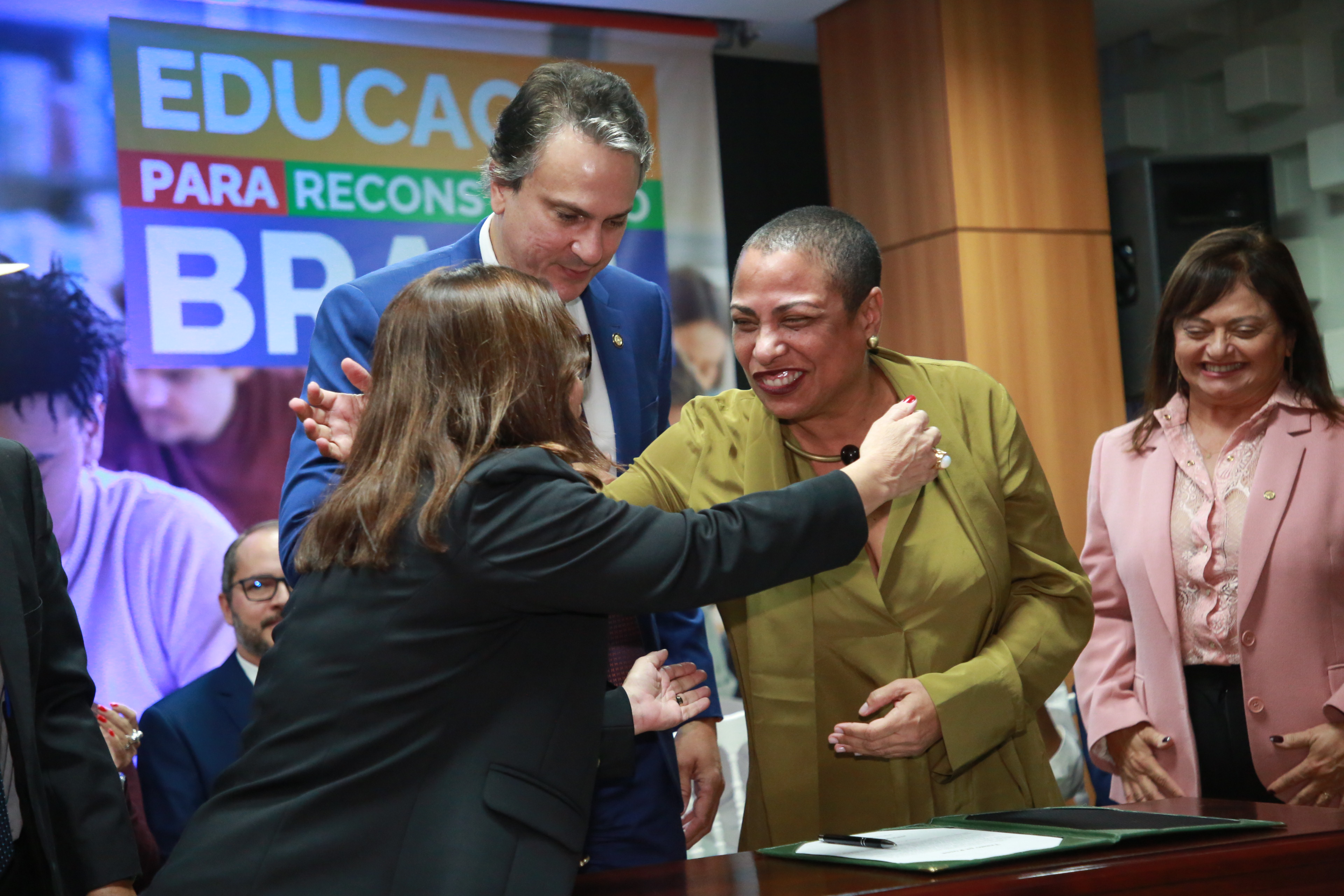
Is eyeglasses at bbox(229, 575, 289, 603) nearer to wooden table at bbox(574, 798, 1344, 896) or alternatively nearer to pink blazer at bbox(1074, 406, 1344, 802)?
pink blazer at bbox(1074, 406, 1344, 802)

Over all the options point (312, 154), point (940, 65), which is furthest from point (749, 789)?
point (940, 65)

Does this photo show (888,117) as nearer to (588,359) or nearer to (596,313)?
(596,313)

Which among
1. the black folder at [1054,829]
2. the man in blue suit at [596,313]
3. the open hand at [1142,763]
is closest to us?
the black folder at [1054,829]

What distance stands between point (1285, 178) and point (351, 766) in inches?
238

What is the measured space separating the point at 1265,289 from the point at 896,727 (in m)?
1.47

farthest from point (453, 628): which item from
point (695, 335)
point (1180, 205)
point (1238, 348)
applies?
point (1180, 205)

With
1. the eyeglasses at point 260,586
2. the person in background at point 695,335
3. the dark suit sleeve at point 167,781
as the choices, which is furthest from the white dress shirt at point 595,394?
the person in background at point 695,335

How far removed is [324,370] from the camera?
2.04 m

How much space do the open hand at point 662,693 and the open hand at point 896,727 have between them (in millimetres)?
219

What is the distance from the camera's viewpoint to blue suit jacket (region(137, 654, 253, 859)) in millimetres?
3568

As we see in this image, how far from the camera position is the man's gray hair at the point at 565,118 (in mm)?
2158

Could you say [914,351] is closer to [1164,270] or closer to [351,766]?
[1164,270]

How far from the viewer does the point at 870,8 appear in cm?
589

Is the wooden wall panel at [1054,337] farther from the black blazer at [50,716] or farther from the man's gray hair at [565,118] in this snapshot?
the black blazer at [50,716]
